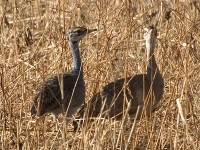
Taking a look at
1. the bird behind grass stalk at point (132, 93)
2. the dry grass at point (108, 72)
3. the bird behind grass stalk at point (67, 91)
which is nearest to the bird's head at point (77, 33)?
the bird behind grass stalk at point (67, 91)

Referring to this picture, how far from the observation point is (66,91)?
5.43 metres

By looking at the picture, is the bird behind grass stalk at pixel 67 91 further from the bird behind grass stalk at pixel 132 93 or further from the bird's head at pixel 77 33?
the bird behind grass stalk at pixel 132 93

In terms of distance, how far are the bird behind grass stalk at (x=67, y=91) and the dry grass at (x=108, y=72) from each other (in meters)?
0.09

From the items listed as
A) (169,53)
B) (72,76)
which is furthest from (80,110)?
(169,53)

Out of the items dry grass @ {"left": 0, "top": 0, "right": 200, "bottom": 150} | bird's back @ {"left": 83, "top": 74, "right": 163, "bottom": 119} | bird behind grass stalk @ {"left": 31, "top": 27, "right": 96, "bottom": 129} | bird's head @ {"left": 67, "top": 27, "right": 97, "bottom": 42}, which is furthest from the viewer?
bird's head @ {"left": 67, "top": 27, "right": 97, "bottom": 42}

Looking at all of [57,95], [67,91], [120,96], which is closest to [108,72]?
[120,96]

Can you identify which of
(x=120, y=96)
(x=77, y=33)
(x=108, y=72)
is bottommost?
(x=120, y=96)

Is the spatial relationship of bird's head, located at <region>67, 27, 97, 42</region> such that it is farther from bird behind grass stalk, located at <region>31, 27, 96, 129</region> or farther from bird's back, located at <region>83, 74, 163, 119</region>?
bird's back, located at <region>83, 74, 163, 119</region>

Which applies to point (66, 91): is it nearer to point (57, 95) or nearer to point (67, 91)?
point (67, 91)

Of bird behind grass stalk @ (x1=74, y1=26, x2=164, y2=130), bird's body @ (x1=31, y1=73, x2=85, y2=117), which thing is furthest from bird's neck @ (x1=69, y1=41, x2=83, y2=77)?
bird behind grass stalk @ (x1=74, y1=26, x2=164, y2=130)

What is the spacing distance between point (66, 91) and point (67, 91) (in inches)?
0.7

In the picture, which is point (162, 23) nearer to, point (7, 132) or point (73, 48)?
point (73, 48)

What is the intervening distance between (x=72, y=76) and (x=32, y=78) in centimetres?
50

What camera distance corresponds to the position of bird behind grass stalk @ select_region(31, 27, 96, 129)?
5.15 metres
